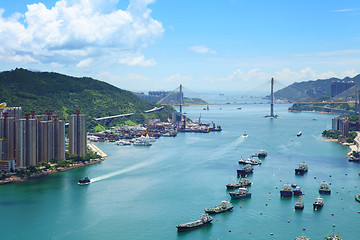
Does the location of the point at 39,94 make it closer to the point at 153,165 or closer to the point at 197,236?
the point at 153,165

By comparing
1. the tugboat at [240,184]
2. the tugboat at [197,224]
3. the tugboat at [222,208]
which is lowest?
the tugboat at [197,224]

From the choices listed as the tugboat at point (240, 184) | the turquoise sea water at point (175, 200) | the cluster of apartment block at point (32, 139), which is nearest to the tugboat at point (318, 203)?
the turquoise sea water at point (175, 200)

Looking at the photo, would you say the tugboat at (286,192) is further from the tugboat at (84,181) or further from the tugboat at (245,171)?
the tugboat at (84,181)

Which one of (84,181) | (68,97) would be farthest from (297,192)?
(68,97)

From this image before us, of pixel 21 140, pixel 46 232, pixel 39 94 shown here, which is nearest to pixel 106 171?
pixel 21 140

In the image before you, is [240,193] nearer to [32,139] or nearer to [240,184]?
[240,184]
